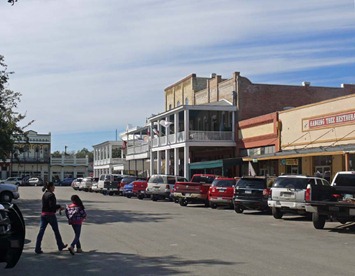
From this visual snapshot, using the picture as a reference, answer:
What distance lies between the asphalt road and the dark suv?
4624 millimetres

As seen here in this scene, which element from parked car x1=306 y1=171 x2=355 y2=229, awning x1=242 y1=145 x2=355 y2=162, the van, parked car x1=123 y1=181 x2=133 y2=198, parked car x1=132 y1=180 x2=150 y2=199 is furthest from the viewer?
the van

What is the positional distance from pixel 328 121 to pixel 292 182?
12317mm

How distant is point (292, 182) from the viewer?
2025 centimetres

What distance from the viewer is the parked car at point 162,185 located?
34.2 meters

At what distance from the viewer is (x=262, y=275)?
8.94 meters

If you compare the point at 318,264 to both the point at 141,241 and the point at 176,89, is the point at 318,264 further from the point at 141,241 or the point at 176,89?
the point at 176,89

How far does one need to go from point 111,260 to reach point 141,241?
2847mm

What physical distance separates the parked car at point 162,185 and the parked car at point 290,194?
46.1 feet

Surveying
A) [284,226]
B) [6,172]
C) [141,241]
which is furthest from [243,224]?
[6,172]

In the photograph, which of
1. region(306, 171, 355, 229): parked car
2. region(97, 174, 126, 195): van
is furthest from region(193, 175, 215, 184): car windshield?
region(97, 174, 126, 195): van

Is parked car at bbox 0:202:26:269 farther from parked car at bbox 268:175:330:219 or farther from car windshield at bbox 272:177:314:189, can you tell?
car windshield at bbox 272:177:314:189

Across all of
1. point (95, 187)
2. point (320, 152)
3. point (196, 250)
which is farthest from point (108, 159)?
point (196, 250)

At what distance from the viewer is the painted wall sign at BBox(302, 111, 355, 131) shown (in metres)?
29.5

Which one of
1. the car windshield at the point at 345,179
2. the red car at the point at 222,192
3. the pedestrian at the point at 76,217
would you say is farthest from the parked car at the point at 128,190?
the pedestrian at the point at 76,217
